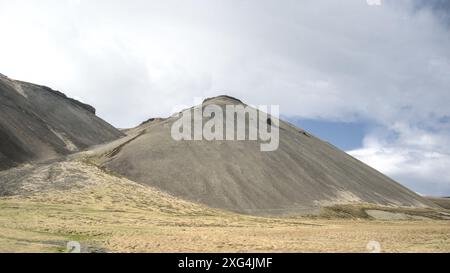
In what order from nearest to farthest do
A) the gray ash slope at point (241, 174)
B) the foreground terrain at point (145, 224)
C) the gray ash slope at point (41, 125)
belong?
the foreground terrain at point (145, 224), the gray ash slope at point (241, 174), the gray ash slope at point (41, 125)

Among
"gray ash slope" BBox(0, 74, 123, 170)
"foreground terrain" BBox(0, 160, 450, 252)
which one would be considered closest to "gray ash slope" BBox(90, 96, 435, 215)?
"foreground terrain" BBox(0, 160, 450, 252)

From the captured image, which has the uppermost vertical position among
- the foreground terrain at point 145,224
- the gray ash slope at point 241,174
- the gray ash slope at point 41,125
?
the gray ash slope at point 41,125

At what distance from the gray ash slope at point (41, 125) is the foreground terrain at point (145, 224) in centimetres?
1241

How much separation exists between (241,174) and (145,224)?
3056 centimetres

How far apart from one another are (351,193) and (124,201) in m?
38.5

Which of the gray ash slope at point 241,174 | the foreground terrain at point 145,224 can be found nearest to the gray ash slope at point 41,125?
the gray ash slope at point 241,174

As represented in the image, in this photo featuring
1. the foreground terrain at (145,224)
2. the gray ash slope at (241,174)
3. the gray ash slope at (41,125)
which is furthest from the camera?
the gray ash slope at (41,125)

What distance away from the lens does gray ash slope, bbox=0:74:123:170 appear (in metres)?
74.1

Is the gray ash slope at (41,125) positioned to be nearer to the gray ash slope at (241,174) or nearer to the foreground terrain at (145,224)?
the gray ash slope at (241,174)

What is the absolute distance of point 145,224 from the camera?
127ft

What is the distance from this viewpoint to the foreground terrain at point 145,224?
2564cm

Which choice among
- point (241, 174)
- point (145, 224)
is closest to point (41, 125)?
point (241, 174)

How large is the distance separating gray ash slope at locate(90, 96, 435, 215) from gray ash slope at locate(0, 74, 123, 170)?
11.2 m
